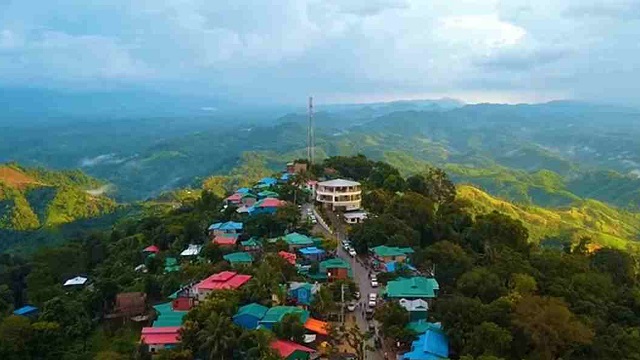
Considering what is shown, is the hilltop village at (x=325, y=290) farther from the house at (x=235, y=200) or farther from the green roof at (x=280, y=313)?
the house at (x=235, y=200)

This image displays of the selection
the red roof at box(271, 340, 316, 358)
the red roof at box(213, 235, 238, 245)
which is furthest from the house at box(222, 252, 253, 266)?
the red roof at box(271, 340, 316, 358)

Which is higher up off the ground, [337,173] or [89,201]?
[337,173]

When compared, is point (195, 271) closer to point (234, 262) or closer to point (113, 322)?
point (234, 262)

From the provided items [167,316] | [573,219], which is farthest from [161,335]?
[573,219]

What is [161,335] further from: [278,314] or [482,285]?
[482,285]

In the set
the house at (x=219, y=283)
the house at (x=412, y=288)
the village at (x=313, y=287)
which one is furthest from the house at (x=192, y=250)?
the house at (x=412, y=288)

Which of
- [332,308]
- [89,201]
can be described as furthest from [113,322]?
[89,201]

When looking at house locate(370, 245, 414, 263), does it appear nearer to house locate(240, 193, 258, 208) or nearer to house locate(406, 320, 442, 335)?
house locate(406, 320, 442, 335)
